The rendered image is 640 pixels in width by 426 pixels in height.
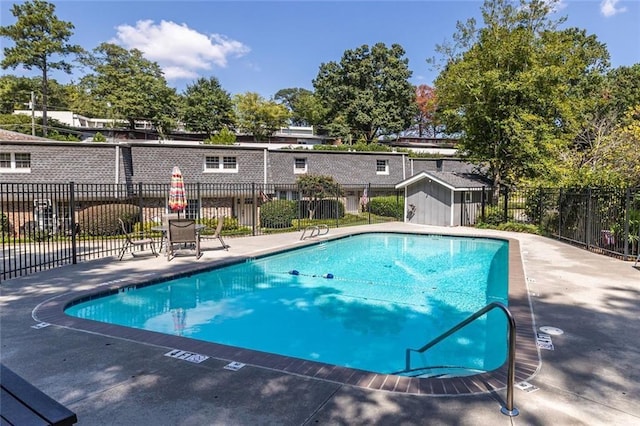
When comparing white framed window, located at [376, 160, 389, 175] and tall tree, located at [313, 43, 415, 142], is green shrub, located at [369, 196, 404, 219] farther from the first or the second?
tall tree, located at [313, 43, 415, 142]

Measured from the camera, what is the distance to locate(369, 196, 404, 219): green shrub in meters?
24.7

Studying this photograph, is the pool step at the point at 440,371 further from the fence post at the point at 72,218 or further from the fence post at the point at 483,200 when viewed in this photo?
the fence post at the point at 483,200

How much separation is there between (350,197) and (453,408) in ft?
82.8

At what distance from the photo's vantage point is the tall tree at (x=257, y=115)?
44.1 metres

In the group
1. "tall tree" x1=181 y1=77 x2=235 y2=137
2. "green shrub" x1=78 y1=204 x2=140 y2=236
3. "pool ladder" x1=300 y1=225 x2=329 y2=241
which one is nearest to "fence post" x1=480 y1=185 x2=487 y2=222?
"pool ladder" x1=300 y1=225 x2=329 y2=241

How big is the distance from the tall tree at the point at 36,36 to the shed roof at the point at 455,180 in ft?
117

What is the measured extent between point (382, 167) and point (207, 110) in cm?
2433

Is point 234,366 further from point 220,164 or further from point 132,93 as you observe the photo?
point 132,93

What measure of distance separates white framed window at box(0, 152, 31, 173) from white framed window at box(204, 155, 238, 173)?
27.2 ft

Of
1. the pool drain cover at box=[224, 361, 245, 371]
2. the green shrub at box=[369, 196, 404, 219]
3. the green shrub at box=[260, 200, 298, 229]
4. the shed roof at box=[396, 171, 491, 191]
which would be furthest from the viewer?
the green shrub at box=[369, 196, 404, 219]

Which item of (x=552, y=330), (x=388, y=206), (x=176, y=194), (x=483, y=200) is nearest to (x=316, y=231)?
(x=176, y=194)

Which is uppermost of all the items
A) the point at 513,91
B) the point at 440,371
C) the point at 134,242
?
the point at 513,91

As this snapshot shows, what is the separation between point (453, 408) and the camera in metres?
3.59

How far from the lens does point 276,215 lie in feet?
67.4
